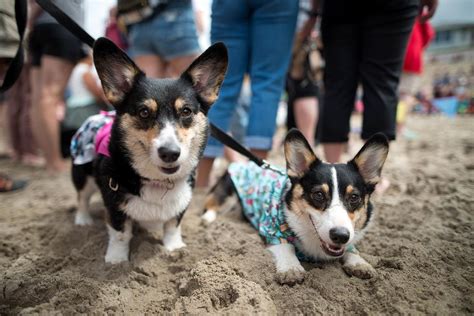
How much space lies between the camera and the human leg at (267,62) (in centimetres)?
274

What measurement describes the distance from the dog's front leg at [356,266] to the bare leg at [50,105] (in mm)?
3433

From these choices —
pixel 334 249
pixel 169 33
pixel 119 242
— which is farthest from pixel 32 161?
pixel 334 249

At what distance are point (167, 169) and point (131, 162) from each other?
0.25 meters

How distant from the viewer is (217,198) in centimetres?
275

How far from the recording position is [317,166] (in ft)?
6.36

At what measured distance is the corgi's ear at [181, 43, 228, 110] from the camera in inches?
77.8

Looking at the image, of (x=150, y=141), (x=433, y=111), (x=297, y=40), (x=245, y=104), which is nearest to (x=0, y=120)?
(x=245, y=104)

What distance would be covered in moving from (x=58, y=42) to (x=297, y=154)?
2.98 metres

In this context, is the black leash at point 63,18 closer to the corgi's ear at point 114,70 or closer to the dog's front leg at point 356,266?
the corgi's ear at point 114,70

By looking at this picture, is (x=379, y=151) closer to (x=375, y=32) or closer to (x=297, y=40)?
(x=375, y=32)

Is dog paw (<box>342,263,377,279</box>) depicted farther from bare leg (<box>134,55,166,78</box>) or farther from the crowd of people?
bare leg (<box>134,55,166,78</box>)

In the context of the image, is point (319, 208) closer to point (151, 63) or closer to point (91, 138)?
point (91, 138)

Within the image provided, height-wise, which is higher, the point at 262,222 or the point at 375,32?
the point at 375,32

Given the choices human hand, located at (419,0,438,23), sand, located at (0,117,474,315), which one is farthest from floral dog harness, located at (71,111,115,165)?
human hand, located at (419,0,438,23)
